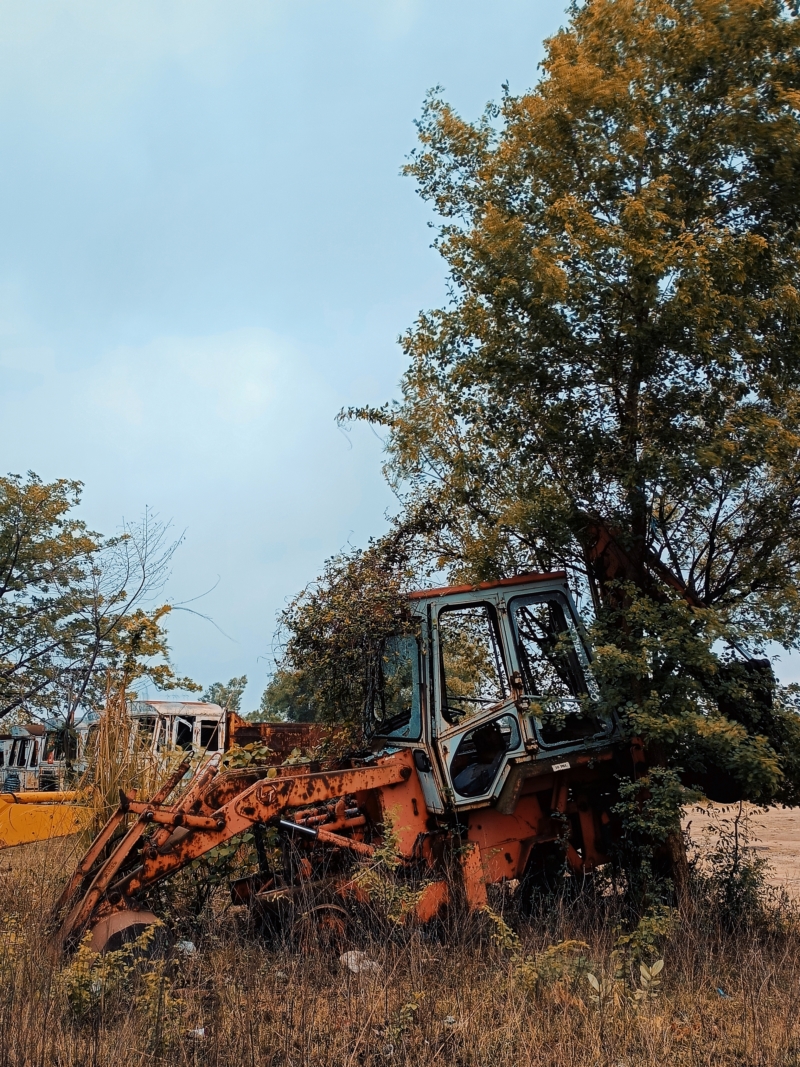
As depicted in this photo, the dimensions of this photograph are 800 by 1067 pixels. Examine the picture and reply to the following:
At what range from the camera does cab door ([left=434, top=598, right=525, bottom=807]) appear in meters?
6.57

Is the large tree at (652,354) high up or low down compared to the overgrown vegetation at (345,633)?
up

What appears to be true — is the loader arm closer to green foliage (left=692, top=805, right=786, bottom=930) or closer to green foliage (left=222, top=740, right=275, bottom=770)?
green foliage (left=222, top=740, right=275, bottom=770)

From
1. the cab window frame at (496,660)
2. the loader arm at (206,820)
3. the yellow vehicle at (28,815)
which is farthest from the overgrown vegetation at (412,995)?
the yellow vehicle at (28,815)

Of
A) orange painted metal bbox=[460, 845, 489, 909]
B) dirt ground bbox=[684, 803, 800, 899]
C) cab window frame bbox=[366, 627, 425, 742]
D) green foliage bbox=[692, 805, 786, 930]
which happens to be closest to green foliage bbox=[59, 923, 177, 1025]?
orange painted metal bbox=[460, 845, 489, 909]

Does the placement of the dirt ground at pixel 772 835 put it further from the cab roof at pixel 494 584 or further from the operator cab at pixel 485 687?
the cab roof at pixel 494 584

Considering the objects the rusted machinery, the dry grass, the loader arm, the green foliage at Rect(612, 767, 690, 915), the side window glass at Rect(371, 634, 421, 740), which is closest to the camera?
the dry grass

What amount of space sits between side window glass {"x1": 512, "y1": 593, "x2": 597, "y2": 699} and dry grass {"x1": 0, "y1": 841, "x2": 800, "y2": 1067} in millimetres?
1899

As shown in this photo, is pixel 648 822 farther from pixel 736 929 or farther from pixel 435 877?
pixel 435 877

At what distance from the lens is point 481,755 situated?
7.40 m

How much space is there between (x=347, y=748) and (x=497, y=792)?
1602 mm

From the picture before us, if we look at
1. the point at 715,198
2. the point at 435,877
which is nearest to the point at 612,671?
the point at 435,877

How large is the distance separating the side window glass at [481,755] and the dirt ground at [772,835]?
4.98 feet

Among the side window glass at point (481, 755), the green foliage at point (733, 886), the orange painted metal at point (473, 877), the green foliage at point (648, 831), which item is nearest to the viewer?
the orange painted metal at point (473, 877)

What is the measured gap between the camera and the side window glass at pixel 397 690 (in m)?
6.85
